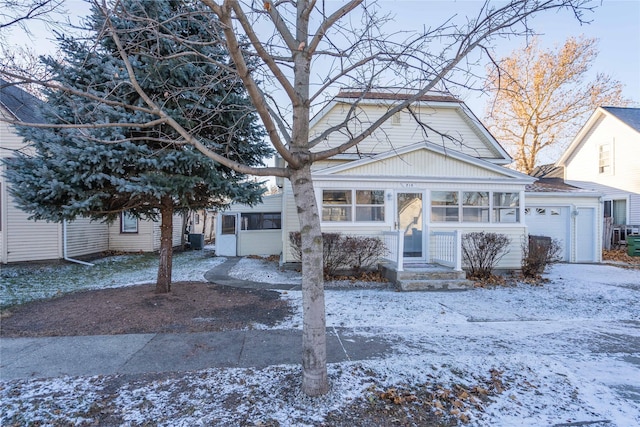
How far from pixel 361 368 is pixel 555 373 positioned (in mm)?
2078

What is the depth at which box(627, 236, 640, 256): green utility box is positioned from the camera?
14.3 meters

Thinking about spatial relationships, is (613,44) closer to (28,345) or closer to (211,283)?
(211,283)

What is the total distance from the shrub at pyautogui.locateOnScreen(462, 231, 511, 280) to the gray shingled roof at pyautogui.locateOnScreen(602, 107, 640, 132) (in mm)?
13053

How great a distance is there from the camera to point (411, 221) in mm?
10336

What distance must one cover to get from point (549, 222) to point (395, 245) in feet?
25.0

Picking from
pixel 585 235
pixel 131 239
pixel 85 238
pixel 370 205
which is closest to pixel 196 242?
pixel 131 239

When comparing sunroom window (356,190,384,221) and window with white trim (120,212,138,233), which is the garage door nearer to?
sunroom window (356,190,384,221)

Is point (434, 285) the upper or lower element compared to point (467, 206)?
lower

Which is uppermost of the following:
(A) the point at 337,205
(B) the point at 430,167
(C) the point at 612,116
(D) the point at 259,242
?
(C) the point at 612,116

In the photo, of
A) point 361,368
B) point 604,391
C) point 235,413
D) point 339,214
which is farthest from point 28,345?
point 339,214

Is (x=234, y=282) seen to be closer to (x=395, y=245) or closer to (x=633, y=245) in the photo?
(x=395, y=245)

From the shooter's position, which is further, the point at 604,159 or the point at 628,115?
the point at 604,159

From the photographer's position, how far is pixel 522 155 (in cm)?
2341

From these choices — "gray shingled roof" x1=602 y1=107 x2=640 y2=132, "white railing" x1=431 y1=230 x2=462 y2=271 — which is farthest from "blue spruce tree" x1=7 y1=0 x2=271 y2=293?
"gray shingled roof" x1=602 y1=107 x2=640 y2=132
